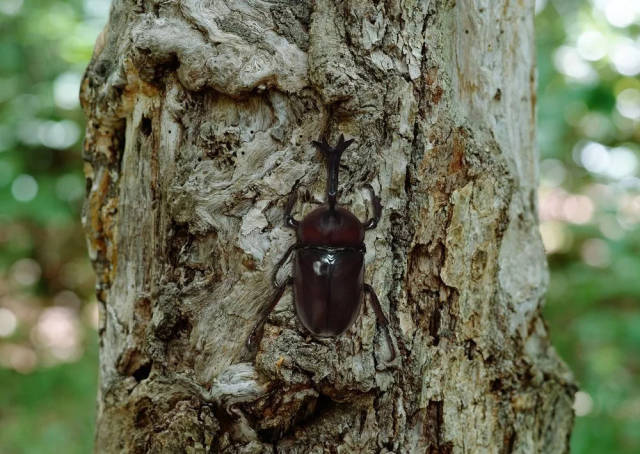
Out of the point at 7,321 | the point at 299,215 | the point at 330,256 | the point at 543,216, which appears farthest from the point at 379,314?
the point at 7,321

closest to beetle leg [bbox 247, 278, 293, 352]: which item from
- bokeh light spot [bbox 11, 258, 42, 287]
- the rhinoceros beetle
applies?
the rhinoceros beetle

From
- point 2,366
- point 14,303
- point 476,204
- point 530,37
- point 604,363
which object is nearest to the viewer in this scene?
point 476,204

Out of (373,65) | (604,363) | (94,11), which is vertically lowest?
(604,363)

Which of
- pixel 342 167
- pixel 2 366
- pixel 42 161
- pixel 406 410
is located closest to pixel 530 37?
pixel 342 167

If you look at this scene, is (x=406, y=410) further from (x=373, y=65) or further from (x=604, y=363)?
(x=604, y=363)

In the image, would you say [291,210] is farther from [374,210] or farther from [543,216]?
[543,216]

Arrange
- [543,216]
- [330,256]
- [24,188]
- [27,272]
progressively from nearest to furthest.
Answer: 1. [330,256]
2. [24,188]
3. [543,216]
4. [27,272]

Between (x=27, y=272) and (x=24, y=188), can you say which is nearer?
(x=24, y=188)
